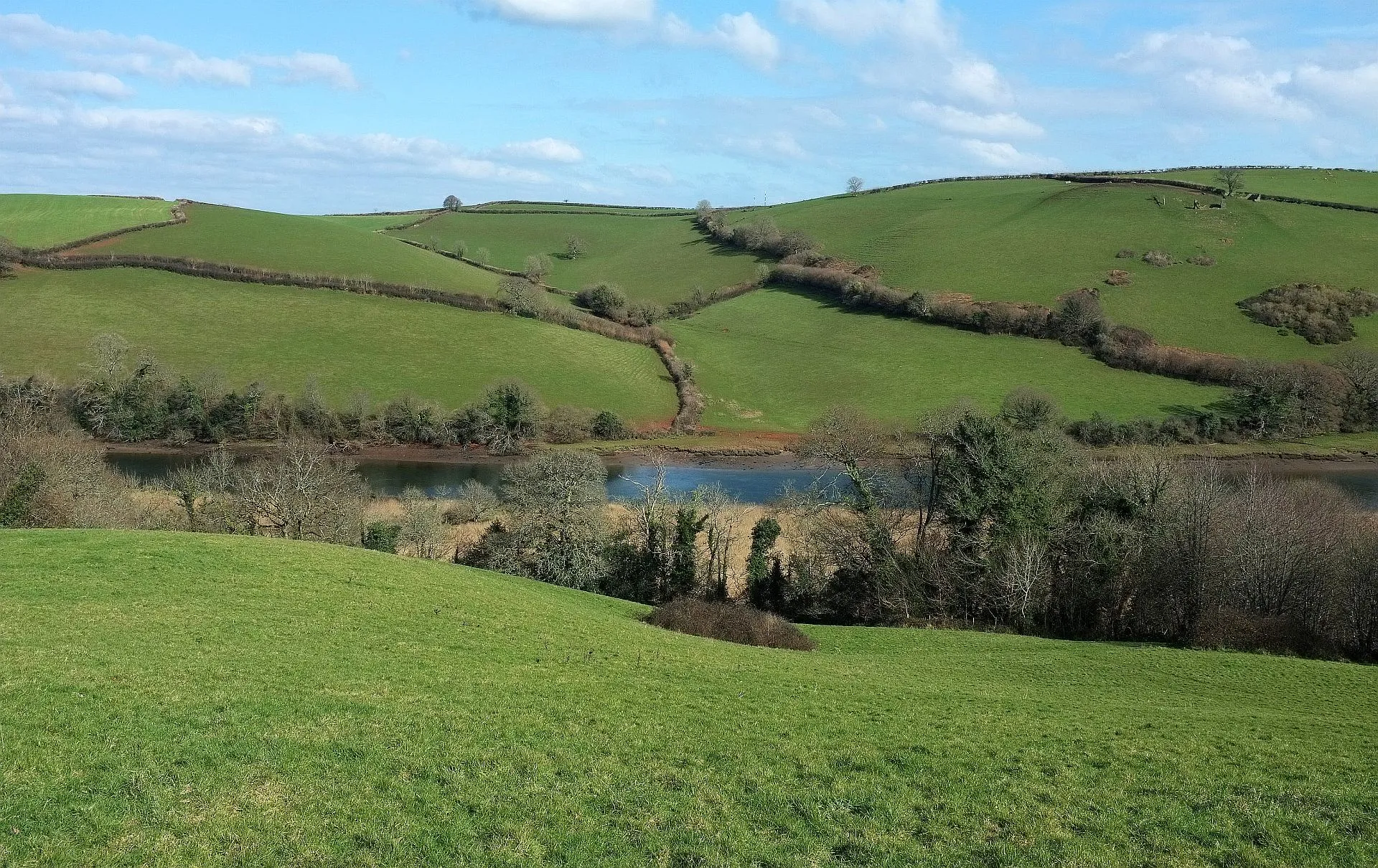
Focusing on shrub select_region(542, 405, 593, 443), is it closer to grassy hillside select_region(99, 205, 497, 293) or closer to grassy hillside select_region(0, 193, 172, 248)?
grassy hillside select_region(99, 205, 497, 293)

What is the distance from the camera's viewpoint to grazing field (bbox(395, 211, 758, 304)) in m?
153

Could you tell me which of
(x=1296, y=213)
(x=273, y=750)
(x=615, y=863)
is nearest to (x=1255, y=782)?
(x=615, y=863)

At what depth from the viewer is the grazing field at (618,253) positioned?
6038 inches

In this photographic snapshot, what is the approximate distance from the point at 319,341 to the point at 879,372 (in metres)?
71.1

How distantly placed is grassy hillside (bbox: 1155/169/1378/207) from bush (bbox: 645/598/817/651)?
488 feet

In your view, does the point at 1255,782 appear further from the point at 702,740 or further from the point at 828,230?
the point at 828,230

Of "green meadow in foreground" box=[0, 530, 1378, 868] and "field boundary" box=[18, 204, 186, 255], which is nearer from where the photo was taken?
"green meadow in foreground" box=[0, 530, 1378, 868]

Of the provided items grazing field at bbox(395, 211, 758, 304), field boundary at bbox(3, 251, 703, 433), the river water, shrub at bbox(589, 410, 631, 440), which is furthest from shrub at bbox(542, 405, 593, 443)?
grazing field at bbox(395, 211, 758, 304)

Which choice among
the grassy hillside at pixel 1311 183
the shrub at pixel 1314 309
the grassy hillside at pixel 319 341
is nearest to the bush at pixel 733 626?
the grassy hillside at pixel 319 341

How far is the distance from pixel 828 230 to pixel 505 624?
14567 centimetres

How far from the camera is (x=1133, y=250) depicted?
126375 mm

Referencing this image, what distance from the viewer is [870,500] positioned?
4916 cm

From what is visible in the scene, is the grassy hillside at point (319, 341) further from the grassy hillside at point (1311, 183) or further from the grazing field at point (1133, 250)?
the grassy hillside at point (1311, 183)

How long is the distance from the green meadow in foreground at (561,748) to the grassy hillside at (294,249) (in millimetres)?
104356
